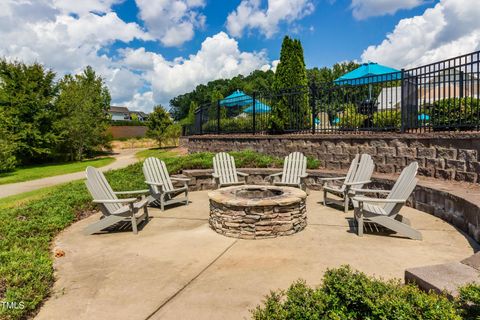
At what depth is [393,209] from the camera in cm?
480

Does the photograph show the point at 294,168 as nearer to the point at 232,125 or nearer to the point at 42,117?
the point at 232,125

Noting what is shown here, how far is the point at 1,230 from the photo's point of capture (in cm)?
492

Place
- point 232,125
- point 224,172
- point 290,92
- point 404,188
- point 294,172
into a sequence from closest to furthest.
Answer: point 404,188
point 294,172
point 224,172
point 290,92
point 232,125

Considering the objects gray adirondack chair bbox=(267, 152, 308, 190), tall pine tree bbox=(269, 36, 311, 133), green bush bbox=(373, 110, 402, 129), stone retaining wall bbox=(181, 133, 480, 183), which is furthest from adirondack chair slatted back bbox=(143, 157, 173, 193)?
green bush bbox=(373, 110, 402, 129)

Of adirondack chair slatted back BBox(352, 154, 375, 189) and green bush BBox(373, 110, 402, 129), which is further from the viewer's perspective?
green bush BBox(373, 110, 402, 129)

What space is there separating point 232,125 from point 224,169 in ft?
16.6

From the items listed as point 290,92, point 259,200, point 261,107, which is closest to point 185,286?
point 259,200

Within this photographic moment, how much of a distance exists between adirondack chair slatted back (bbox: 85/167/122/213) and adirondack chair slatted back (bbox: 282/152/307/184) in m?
3.99

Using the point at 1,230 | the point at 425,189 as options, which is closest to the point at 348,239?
the point at 425,189

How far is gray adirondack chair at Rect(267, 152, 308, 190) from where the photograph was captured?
25.1 feet

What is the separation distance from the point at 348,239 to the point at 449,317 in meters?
2.87

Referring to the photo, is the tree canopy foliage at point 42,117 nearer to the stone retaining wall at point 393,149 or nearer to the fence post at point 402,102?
the stone retaining wall at point 393,149

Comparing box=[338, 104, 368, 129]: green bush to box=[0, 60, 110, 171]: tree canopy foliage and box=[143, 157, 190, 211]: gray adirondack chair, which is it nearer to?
box=[143, 157, 190, 211]: gray adirondack chair

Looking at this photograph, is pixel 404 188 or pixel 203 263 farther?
pixel 404 188
